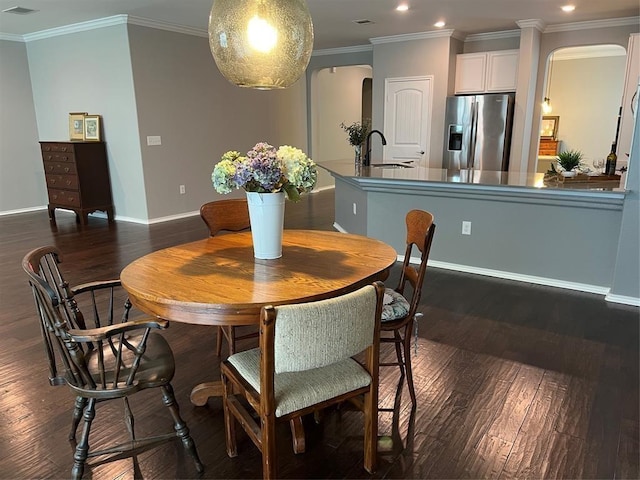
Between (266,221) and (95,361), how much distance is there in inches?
34.3

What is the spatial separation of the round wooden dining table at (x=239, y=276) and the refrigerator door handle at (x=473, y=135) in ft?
15.1

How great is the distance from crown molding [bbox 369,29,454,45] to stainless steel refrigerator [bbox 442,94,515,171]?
2.83ft

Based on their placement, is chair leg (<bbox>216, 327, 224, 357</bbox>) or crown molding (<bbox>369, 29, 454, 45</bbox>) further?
crown molding (<bbox>369, 29, 454, 45</bbox>)

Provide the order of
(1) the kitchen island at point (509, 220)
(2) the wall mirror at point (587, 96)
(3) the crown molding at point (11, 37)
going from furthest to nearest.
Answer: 1. (2) the wall mirror at point (587, 96)
2. (3) the crown molding at point (11, 37)
3. (1) the kitchen island at point (509, 220)

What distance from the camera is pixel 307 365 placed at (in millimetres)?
1366

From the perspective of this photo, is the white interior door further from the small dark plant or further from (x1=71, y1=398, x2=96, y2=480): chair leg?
(x1=71, y1=398, x2=96, y2=480): chair leg

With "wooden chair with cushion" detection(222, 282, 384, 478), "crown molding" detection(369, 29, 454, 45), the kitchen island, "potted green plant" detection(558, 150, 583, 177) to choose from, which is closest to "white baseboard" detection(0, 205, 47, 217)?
the kitchen island

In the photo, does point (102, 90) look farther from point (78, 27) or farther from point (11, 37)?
point (11, 37)

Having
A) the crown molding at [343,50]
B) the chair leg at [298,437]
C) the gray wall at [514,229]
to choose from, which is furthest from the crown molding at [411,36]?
the chair leg at [298,437]

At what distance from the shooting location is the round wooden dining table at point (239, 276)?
153 centimetres

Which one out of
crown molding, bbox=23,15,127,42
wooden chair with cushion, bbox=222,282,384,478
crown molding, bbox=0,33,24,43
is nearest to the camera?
wooden chair with cushion, bbox=222,282,384,478

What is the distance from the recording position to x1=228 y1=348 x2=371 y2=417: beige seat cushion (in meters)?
1.48

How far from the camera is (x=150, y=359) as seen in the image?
1771mm

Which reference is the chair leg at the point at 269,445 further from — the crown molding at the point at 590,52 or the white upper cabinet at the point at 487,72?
the crown molding at the point at 590,52
